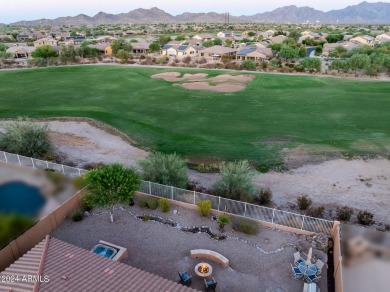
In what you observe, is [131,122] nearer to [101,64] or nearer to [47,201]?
[47,201]

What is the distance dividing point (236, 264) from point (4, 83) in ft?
193

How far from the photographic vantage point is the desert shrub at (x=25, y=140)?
86.0 feet

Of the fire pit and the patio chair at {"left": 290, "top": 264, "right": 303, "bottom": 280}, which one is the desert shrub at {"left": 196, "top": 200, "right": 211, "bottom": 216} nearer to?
the fire pit

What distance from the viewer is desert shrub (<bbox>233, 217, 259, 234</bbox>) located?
1738 centimetres

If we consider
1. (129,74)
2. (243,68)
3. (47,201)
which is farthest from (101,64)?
(47,201)

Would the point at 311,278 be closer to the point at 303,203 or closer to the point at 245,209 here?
the point at 245,209

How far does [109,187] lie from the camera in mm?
17531

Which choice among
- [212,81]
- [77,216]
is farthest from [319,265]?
[212,81]

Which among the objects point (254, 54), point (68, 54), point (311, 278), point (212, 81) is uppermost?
point (68, 54)

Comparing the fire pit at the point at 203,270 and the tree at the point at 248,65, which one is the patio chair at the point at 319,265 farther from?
the tree at the point at 248,65

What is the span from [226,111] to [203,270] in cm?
2793

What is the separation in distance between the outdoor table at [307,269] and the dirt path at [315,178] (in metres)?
6.63

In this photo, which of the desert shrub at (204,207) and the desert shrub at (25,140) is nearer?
the desert shrub at (204,207)

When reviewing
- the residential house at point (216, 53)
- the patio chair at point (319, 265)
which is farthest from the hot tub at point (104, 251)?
the residential house at point (216, 53)
